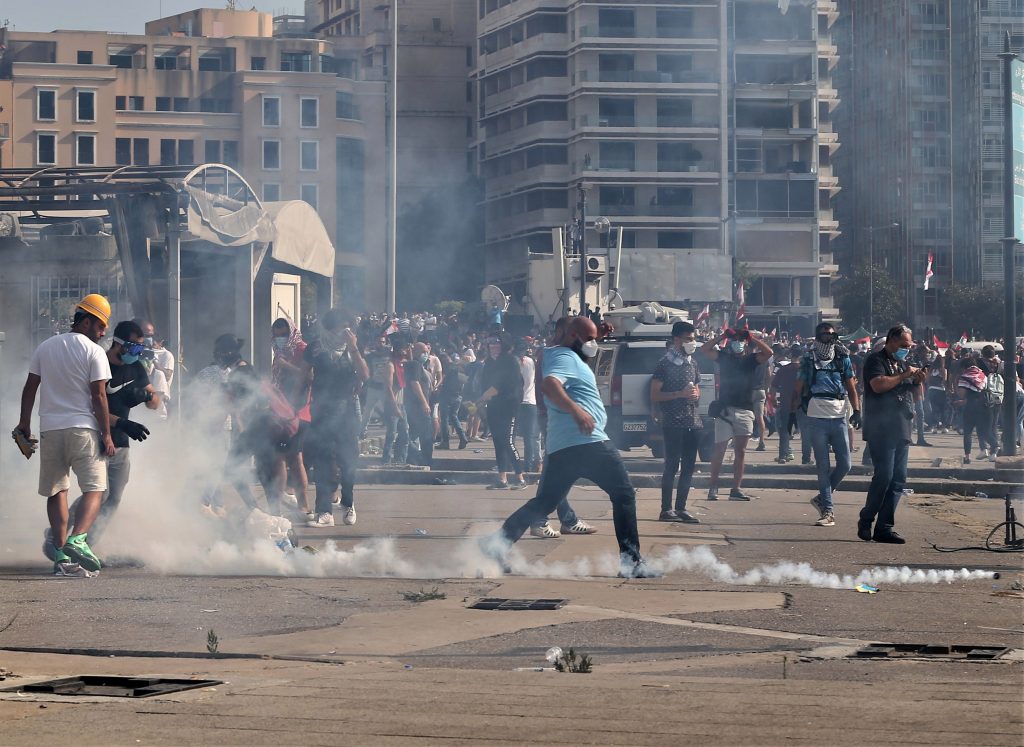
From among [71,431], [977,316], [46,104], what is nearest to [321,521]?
[71,431]

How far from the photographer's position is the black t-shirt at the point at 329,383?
10836 mm

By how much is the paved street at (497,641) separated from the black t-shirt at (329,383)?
3.01 feet

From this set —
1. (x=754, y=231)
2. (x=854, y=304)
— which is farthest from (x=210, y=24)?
(x=854, y=304)

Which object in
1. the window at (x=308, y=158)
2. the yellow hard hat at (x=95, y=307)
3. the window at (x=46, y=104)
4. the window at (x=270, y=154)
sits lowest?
the yellow hard hat at (x=95, y=307)

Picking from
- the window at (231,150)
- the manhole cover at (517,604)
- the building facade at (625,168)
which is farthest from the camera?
the window at (231,150)

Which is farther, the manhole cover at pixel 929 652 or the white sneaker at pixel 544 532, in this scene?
the white sneaker at pixel 544 532

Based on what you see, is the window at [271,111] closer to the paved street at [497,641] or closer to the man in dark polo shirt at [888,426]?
the man in dark polo shirt at [888,426]

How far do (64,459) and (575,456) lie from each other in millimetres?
2876

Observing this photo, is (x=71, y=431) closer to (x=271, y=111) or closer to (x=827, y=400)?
(x=827, y=400)

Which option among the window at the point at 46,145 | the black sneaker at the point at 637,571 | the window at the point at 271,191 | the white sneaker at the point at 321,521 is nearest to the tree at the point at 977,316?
the white sneaker at the point at 321,521

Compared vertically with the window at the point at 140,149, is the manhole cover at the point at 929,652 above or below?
below

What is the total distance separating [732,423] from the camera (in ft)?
43.6

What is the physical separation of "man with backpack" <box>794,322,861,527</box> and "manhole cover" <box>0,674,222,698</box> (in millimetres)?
6744

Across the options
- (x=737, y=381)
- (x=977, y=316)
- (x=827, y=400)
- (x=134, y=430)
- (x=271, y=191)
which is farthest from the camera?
(x=271, y=191)
